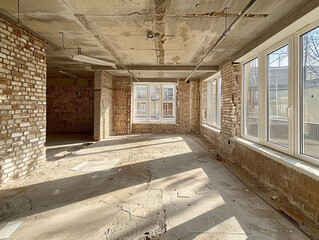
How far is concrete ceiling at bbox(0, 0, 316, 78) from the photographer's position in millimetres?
2676

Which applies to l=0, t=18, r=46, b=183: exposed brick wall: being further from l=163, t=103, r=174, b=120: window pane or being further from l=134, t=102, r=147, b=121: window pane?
l=163, t=103, r=174, b=120: window pane

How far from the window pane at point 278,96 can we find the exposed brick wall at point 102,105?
19.3ft

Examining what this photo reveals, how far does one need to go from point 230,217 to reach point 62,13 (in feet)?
13.1

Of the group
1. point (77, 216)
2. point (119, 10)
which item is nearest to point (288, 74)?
point (119, 10)

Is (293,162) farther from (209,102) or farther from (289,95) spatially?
(209,102)

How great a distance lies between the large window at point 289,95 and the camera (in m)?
2.62

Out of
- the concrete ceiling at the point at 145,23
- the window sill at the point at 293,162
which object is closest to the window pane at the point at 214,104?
the concrete ceiling at the point at 145,23

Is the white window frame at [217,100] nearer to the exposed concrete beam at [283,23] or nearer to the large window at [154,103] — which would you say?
the large window at [154,103]

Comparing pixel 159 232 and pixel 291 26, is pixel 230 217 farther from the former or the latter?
pixel 291 26

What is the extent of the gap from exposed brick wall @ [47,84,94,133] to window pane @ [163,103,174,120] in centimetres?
402

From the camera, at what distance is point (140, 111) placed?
9.97 m

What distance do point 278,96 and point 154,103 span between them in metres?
7.09

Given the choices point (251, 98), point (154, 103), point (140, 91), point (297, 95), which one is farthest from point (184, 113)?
point (297, 95)

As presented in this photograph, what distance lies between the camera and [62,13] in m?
2.93
